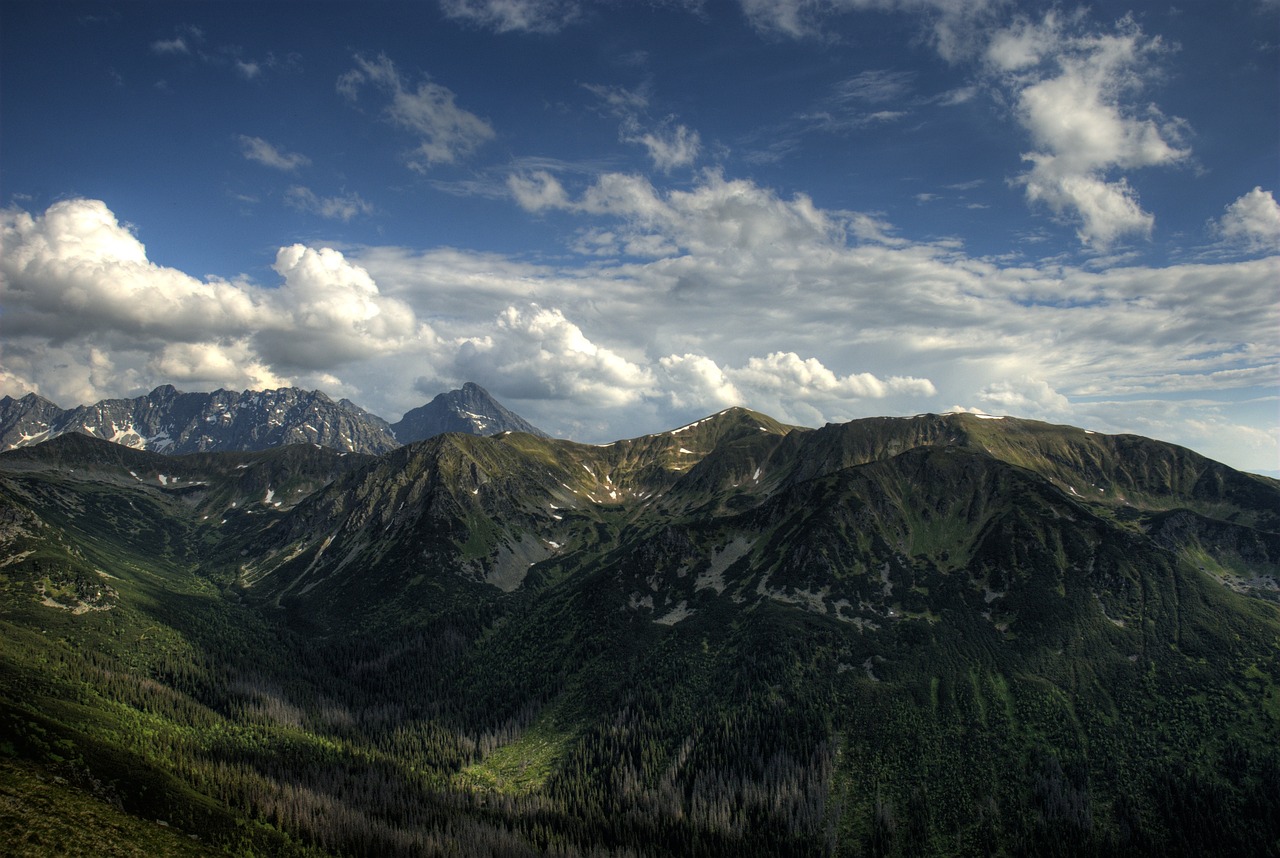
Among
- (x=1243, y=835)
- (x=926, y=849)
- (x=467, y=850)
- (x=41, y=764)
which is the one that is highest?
(x=41, y=764)

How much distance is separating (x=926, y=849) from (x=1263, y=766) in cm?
10568

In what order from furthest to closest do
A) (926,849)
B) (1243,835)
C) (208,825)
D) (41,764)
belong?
(926,849), (1243,835), (208,825), (41,764)

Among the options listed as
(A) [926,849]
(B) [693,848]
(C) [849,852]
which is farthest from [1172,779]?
(B) [693,848]

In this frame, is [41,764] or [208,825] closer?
[41,764]

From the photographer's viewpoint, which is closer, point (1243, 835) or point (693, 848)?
point (1243, 835)

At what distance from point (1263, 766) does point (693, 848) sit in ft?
570

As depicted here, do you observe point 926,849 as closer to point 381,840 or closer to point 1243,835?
point 1243,835

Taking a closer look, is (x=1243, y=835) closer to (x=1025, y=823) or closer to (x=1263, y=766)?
(x=1263, y=766)

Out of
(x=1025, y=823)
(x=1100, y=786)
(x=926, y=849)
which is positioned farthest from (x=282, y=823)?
(x=1100, y=786)

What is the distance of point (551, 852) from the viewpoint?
190750mm

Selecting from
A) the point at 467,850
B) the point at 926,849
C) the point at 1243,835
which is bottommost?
the point at 467,850

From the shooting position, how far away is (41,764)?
132375 millimetres

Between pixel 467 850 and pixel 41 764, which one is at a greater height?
pixel 41 764

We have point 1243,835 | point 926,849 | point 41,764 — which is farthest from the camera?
point 926,849
